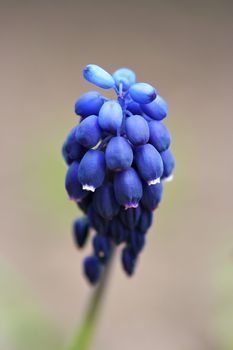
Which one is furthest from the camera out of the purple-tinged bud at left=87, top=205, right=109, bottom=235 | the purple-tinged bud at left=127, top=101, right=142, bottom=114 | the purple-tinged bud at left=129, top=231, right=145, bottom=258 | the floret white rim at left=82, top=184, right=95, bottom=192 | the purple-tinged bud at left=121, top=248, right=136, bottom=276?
the purple-tinged bud at left=121, top=248, right=136, bottom=276

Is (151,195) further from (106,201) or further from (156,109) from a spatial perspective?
(156,109)

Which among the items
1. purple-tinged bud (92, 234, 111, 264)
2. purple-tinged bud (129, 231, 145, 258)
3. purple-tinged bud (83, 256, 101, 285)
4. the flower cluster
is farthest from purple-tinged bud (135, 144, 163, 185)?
purple-tinged bud (83, 256, 101, 285)

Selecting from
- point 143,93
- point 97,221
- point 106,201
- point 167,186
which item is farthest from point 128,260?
point 167,186

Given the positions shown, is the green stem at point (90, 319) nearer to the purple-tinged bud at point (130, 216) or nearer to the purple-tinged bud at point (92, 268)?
the purple-tinged bud at point (92, 268)

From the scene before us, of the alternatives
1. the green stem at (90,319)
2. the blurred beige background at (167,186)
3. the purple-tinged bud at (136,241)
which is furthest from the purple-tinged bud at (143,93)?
the blurred beige background at (167,186)

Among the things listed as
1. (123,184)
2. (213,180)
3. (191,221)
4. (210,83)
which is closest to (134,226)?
(123,184)

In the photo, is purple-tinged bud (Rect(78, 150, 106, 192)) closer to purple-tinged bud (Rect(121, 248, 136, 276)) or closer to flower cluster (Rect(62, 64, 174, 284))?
flower cluster (Rect(62, 64, 174, 284))
